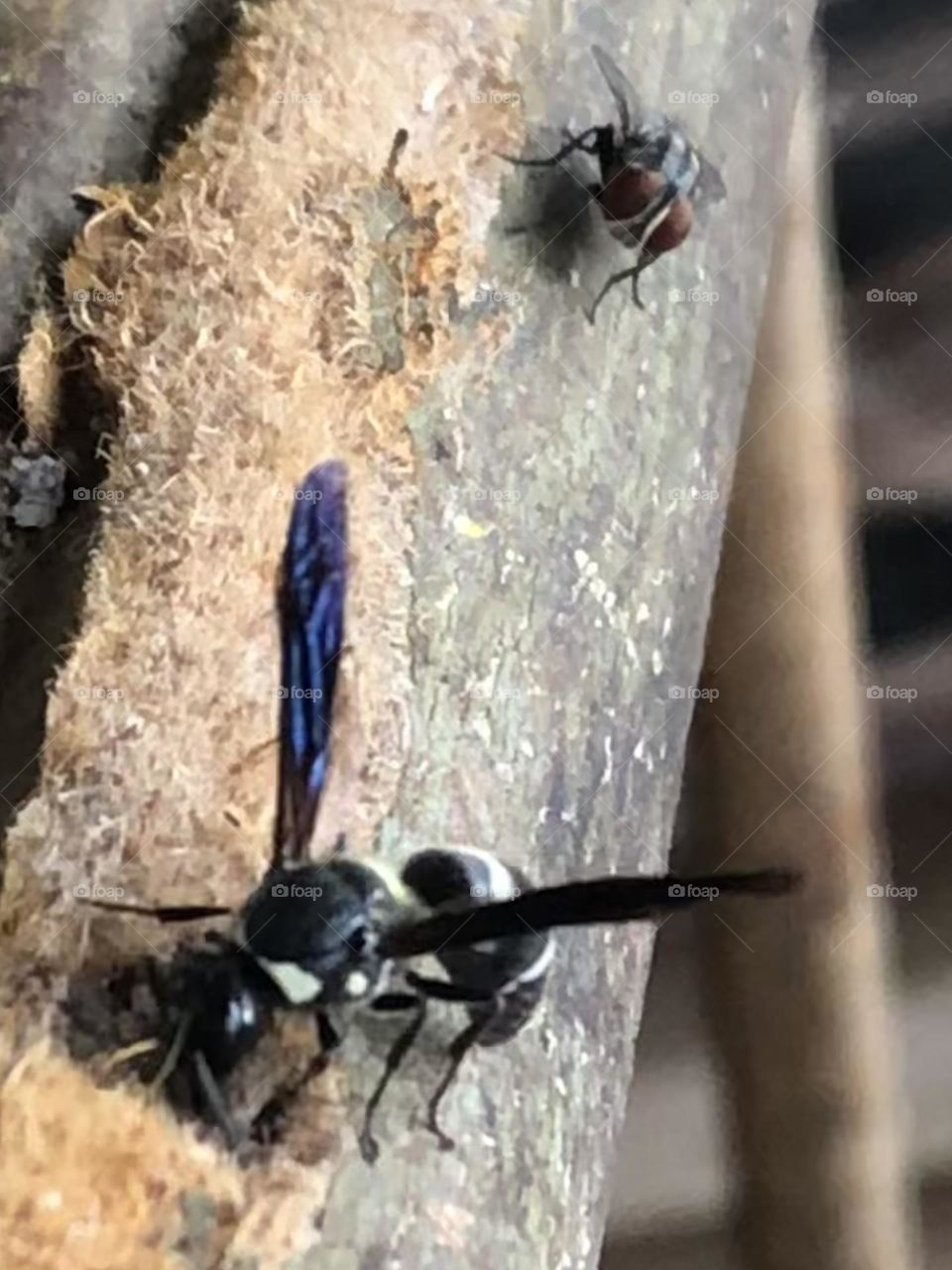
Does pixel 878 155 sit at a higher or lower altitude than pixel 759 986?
higher

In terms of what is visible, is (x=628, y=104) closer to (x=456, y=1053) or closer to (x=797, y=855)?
(x=456, y=1053)

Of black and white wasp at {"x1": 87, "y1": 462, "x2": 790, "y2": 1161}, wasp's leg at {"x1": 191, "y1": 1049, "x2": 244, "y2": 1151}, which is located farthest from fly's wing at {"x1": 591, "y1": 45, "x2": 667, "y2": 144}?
wasp's leg at {"x1": 191, "y1": 1049, "x2": 244, "y2": 1151}

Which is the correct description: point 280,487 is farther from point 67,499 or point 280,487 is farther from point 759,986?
point 759,986

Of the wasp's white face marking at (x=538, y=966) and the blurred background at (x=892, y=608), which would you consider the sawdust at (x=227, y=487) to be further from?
the blurred background at (x=892, y=608)

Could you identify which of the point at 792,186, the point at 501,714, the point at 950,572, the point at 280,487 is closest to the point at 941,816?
the point at 950,572

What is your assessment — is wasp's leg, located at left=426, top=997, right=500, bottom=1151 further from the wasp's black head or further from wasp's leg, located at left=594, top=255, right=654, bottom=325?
wasp's leg, located at left=594, top=255, right=654, bottom=325

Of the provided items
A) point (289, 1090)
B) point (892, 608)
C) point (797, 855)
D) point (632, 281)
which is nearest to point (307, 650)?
point (289, 1090)
